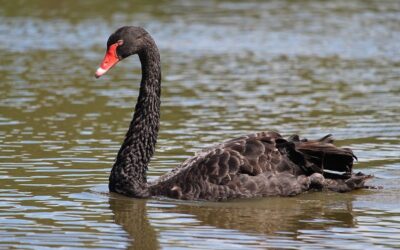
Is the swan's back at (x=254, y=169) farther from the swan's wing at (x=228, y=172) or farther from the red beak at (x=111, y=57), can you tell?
the red beak at (x=111, y=57)

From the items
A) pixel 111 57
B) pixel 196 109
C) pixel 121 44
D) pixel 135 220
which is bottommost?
pixel 135 220

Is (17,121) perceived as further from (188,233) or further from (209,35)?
(209,35)

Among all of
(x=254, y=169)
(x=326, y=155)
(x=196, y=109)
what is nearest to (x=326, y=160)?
(x=326, y=155)

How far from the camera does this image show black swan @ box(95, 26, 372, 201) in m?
9.24

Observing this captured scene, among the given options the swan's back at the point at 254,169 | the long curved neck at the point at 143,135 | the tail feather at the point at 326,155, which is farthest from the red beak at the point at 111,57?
the tail feather at the point at 326,155

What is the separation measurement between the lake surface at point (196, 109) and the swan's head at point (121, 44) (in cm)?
123

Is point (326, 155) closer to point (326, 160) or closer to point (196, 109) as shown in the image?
point (326, 160)

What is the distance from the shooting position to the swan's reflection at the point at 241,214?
8.28 metres

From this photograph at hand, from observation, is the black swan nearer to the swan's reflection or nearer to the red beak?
the red beak

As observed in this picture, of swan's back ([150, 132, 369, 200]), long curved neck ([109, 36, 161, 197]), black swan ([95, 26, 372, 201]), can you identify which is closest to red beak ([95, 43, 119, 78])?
black swan ([95, 26, 372, 201])

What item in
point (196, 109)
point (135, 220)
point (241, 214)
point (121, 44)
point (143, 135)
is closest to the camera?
point (135, 220)

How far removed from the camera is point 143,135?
9.80 meters

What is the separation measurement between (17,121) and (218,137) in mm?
2732

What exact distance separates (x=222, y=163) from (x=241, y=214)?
62cm
